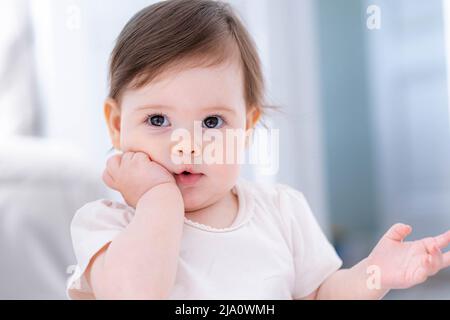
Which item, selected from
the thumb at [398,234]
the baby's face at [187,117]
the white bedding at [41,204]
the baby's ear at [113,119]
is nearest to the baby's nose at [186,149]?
the baby's face at [187,117]

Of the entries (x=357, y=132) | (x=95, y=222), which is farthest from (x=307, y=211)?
(x=357, y=132)

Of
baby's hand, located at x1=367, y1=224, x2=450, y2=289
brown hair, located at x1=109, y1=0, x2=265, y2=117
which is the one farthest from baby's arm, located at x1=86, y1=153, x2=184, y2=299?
baby's hand, located at x1=367, y1=224, x2=450, y2=289

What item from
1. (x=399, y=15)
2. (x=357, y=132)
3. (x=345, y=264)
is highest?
(x=399, y=15)

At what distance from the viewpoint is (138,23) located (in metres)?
0.69

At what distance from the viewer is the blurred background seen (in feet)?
2.76

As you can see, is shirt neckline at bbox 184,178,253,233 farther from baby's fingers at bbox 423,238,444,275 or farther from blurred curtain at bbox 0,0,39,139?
blurred curtain at bbox 0,0,39,139

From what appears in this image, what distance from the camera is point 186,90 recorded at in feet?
2.09

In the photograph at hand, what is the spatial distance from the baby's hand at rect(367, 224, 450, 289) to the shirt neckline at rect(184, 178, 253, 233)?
16 centimetres

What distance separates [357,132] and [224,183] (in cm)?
83

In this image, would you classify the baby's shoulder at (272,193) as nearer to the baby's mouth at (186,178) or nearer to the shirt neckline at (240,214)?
the shirt neckline at (240,214)

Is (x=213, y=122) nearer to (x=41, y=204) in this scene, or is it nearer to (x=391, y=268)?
(x=391, y=268)
